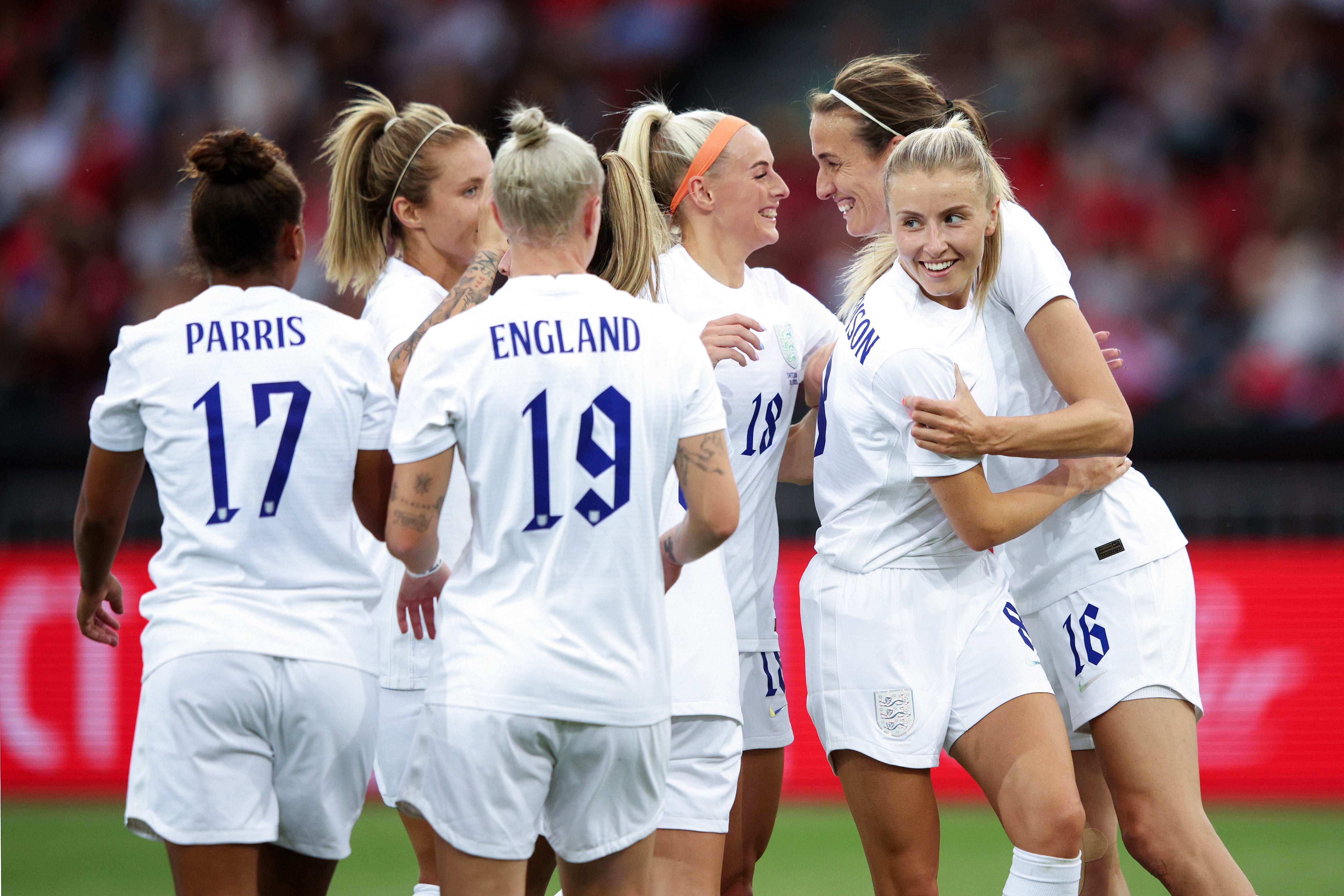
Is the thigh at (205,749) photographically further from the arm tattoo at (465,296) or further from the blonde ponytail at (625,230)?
the blonde ponytail at (625,230)

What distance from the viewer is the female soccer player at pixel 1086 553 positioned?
3.67 metres

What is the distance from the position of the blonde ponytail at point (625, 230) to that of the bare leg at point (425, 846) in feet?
5.79

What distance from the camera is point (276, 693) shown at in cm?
322

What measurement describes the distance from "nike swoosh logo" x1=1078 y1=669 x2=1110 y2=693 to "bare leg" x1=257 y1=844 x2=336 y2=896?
2.05 metres

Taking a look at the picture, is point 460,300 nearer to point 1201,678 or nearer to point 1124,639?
point 1124,639

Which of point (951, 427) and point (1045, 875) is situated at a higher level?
point (951, 427)

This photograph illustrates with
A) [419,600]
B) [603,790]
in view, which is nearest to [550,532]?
[603,790]

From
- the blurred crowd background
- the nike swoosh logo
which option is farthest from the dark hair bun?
the blurred crowd background

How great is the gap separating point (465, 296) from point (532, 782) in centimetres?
142

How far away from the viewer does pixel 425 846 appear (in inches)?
169

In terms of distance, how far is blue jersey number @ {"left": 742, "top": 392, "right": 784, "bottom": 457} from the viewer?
4156 mm

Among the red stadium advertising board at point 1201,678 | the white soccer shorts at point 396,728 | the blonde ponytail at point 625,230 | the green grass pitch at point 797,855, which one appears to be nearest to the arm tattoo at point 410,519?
the blonde ponytail at point 625,230

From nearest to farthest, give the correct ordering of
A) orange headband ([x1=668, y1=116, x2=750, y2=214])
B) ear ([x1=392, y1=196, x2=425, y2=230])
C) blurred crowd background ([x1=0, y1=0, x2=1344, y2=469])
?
orange headband ([x1=668, y1=116, x2=750, y2=214])
ear ([x1=392, y1=196, x2=425, y2=230])
blurred crowd background ([x1=0, y1=0, x2=1344, y2=469])

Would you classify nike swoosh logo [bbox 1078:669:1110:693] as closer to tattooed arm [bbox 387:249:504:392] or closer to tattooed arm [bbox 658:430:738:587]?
tattooed arm [bbox 658:430:738:587]
